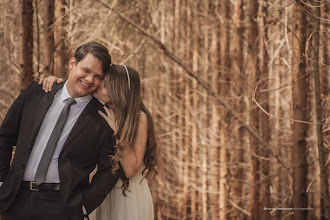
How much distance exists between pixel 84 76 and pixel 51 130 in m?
0.38

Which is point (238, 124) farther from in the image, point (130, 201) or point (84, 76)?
point (84, 76)

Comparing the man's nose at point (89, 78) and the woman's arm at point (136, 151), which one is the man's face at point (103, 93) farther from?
the woman's arm at point (136, 151)

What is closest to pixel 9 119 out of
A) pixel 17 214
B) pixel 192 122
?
pixel 17 214

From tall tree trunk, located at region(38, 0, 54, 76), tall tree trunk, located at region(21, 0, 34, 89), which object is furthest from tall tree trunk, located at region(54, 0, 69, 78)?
tall tree trunk, located at region(21, 0, 34, 89)

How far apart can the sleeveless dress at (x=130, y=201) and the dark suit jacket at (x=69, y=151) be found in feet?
0.85

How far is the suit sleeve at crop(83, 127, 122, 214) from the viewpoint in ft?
9.24

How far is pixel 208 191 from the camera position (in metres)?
6.70

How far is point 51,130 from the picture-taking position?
2770 mm

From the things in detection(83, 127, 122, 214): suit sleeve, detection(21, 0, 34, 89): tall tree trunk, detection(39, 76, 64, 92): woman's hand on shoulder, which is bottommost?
detection(83, 127, 122, 214): suit sleeve

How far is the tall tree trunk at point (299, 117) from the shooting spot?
13.5ft

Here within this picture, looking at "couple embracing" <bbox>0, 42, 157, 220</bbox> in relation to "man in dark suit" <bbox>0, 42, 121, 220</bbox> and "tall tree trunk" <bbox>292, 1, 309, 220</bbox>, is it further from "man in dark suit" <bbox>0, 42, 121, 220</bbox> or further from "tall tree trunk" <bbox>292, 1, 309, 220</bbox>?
"tall tree trunk" <bbox>292, 1, 309, 220</bbox>

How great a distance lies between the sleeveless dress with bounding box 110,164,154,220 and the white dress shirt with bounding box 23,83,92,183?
1.69 ft

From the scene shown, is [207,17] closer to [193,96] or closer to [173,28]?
[173,28]

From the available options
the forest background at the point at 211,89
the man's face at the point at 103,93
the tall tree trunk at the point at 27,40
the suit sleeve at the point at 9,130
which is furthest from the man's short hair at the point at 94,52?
the forest background at the point at 211,89
